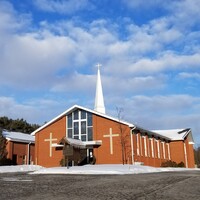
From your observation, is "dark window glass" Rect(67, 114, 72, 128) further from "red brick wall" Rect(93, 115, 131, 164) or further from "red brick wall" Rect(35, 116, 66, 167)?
"red brick wall" Rect(93, 115, 131, 164)

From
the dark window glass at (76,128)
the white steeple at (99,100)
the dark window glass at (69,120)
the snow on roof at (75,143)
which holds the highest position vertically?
the white steeple at (99,100)

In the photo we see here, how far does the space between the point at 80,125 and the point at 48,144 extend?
441 cm

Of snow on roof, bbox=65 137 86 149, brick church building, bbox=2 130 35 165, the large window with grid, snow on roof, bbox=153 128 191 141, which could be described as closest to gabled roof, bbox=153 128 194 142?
snow on roof, bbox=153 128 191 141

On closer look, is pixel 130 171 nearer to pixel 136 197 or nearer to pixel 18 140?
pixel 136 197

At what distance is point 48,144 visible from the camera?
38.2 metres

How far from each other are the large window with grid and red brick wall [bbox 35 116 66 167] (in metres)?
0.72

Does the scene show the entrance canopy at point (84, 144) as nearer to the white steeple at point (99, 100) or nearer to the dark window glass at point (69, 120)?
the dark window glass at point (69, 120)

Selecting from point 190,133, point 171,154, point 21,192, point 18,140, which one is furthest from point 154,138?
point 21,192

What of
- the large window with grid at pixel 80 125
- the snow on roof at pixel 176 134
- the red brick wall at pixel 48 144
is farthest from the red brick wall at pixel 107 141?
the snow on roof at pixel 176 134

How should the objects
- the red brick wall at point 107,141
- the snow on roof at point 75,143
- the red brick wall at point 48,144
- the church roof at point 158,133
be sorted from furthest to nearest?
the red brick wall at point 48,144, the church roof at point 158,133, the red brick wall at point 107,141, the snow on roof at point 75,143

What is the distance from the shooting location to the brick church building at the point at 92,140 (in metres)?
34.6

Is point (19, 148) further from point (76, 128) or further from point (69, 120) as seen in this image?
point (76, 128)

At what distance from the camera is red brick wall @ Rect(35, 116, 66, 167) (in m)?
37.4

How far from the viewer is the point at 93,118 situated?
36.4 meters
